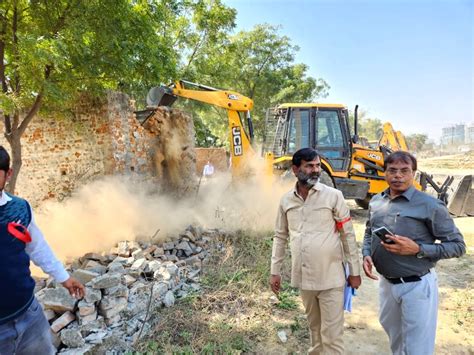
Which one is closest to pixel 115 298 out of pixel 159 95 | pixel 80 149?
pixel 80 149

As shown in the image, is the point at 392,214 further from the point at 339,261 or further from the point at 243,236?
the point at 243,236

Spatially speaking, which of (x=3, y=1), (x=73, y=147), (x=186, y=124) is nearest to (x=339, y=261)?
(x=3, y=1)

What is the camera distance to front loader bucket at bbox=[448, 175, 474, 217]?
8.09 m

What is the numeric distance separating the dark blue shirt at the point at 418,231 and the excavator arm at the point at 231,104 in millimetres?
5281

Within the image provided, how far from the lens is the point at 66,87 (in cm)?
509

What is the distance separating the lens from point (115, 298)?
3311mm

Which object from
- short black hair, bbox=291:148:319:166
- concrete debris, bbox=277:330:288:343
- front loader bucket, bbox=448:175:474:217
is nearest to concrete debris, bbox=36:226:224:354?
concrete debris, bbox=277:330:288:343

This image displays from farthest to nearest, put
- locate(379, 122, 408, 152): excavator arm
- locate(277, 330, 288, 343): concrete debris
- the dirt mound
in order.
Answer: locate(379, 122, 408, 152): excavator arm → the dirt mound → locate(277, 330, 288, 343): concrete debris

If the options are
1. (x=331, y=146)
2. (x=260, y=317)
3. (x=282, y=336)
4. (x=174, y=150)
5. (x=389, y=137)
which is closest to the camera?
(x=282, y=336)

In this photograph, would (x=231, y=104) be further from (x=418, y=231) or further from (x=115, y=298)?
(x=418, y=231)

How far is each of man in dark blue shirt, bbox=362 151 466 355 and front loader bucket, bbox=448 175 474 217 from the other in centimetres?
727

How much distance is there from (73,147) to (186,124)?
2825 mm

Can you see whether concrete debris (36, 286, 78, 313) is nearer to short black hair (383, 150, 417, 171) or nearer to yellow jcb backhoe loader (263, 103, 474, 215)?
short black hair (383, 150, 417, 171)

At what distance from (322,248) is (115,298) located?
2238mm
